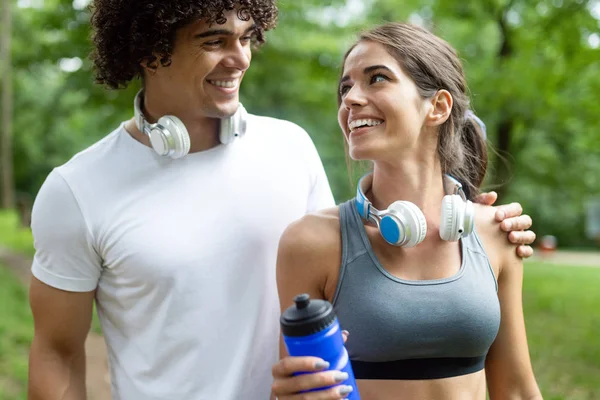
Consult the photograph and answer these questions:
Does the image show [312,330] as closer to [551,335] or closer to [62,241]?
[62,241]

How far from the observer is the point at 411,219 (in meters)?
1.91

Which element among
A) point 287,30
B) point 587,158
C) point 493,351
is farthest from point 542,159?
point 493,351

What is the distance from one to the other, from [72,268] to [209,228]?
0.45m

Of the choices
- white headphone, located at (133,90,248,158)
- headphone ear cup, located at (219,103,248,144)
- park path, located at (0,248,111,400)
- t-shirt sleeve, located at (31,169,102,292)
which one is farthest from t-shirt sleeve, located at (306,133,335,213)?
park path, located at (0,248,111,400)

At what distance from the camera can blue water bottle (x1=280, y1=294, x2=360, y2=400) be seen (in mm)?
1473

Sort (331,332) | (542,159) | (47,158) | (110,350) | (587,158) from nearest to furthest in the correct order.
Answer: (331,332) < (110,350) < (542,159) < (587,158) < (47,158)

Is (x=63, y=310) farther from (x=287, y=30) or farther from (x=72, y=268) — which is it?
(x=287, y=30)

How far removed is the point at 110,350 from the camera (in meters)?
2.29

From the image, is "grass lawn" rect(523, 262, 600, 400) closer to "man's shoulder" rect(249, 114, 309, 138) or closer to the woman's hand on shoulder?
the woman's hand on shoulder

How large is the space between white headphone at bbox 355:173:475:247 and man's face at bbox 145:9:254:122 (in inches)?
21.4

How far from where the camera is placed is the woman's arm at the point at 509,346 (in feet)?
7.12

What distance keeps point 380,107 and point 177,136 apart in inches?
25.1

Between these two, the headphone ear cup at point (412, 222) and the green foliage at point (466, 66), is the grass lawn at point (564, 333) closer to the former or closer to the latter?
the green foliage at point (466, 66)

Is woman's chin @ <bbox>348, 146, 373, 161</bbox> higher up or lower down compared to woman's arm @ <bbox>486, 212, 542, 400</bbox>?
higher up
